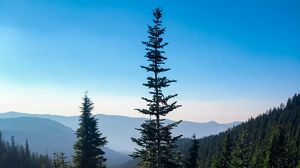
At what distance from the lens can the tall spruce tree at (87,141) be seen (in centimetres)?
3195

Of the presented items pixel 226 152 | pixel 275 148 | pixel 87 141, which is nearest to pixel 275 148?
pixel 275 148

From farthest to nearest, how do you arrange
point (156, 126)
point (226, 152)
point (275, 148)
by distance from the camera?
1. point (275, 148)
2. point (226, 152)
3. point (156, 126)

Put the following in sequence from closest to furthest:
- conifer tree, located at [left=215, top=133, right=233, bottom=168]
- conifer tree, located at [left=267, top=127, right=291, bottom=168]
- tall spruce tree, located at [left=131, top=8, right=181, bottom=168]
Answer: tall spruce tree, located at [left=131, top=8, right=181, bottom=168] → conifer tree, located at [left=215, top=133, right=233, bottom=168] → conifer tree, located at [left=267, top=127, right=291, bottom=168]

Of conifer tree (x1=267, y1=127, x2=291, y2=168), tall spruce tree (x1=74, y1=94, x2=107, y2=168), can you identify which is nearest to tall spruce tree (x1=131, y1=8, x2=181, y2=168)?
tall spruce tree (x1=74, y1=94, x2=107, y2=168)

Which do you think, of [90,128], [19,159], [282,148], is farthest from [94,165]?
[19,159]

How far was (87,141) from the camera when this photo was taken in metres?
32.0

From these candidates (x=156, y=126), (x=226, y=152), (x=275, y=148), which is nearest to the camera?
(x=156, y=126)

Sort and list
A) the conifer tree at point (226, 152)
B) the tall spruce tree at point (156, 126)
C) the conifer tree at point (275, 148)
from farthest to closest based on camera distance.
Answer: the conifer tree at point (275, 148), the conifer tree at point (226, 152), the tall spruce tree at point (156, 126)

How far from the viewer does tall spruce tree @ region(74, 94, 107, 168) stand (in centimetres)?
3195

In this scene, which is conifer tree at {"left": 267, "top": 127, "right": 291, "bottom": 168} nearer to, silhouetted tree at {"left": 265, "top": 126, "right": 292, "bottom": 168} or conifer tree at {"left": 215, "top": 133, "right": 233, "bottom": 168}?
silhouetted tree at {"left": 265, "top": 126, "right": 292, "bottom": 168}

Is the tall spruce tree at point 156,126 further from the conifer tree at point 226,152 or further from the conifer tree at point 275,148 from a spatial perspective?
the conifer tree at point 275,148

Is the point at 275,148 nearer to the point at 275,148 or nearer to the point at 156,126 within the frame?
the point at 275,148

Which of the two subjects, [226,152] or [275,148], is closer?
[226,152]

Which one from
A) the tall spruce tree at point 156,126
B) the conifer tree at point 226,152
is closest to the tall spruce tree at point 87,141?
the tall spruce tree at point 156,126
